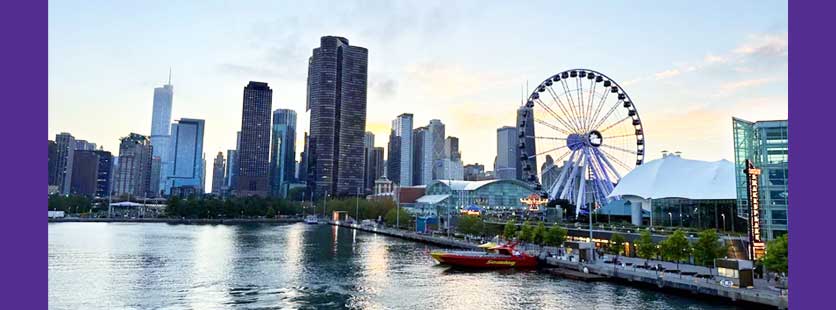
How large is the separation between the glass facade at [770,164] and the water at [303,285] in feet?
43.5

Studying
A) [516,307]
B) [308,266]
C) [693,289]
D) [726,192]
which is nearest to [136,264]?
[308,266]

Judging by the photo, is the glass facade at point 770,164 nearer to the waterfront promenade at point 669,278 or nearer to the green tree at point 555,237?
the waterfront promenade at point 669,278

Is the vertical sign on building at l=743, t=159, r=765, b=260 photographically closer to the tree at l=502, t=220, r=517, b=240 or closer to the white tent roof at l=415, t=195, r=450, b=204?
the tree at l=502, t=220, r=517, b=240

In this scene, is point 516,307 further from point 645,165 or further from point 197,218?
point 197,218

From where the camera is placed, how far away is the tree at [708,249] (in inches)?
1823

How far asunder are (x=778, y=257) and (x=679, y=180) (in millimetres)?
37430

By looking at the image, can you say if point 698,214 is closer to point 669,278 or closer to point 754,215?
point 754,215

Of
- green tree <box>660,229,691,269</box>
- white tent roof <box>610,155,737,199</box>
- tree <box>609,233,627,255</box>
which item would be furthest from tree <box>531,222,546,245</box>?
green tree <box>660,229,691,269</box>

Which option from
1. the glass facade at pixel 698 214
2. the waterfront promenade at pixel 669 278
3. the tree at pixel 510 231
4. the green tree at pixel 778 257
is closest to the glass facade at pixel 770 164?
the waterfront promenade at pixel 669 278

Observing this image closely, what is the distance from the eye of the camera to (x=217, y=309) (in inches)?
1377

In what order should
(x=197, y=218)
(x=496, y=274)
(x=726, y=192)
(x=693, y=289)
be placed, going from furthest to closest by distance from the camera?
(x=197, y=218) < (x=726, y=192) < (x=496, y=274) < (x=693, y=289)

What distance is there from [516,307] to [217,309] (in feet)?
64.2

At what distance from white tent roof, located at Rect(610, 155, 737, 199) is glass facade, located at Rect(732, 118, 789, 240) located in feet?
56.6

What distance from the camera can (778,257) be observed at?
37500 millimetres
